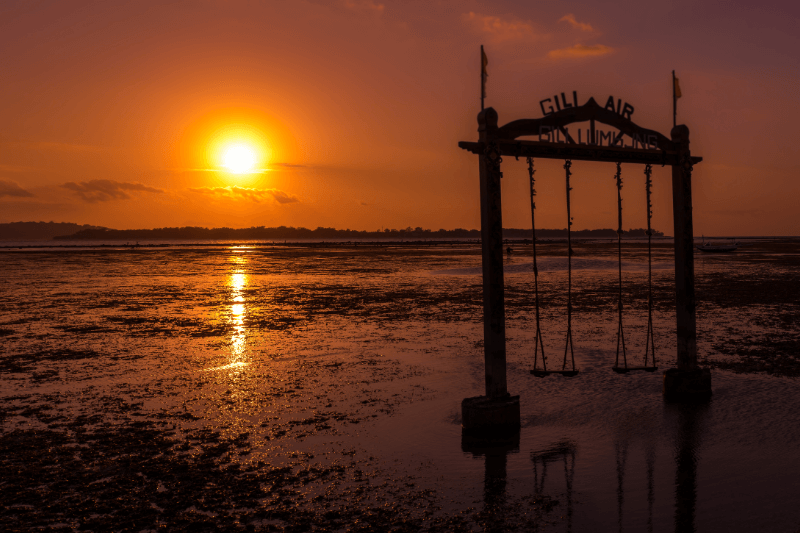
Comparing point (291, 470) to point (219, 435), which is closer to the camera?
point (291, 470)

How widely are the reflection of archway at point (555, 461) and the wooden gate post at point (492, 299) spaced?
719mm

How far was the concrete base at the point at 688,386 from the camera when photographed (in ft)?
29.1

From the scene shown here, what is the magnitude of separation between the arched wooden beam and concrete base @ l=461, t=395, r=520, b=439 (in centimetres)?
348

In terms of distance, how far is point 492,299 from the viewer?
300 inches

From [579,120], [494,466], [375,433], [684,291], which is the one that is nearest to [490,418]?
[494,466]

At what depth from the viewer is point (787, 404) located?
862 cm

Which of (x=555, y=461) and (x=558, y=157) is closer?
(x=555, y=461)

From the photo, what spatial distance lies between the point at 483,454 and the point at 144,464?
3.85 metres

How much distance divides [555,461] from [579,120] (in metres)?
4.67

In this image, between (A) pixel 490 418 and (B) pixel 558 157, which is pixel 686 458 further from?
(B) pixel 558 157

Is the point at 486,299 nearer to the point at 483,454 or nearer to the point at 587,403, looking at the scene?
the point at 483,454

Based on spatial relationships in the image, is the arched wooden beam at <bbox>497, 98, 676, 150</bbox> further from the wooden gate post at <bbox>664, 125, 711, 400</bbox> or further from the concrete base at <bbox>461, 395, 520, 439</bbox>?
the concrete base at <bbox>461, 395, 520, 439</bbox>

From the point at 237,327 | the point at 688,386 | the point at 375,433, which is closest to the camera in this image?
the point at 375,433

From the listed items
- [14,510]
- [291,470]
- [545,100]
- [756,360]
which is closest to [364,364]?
[291,470]
